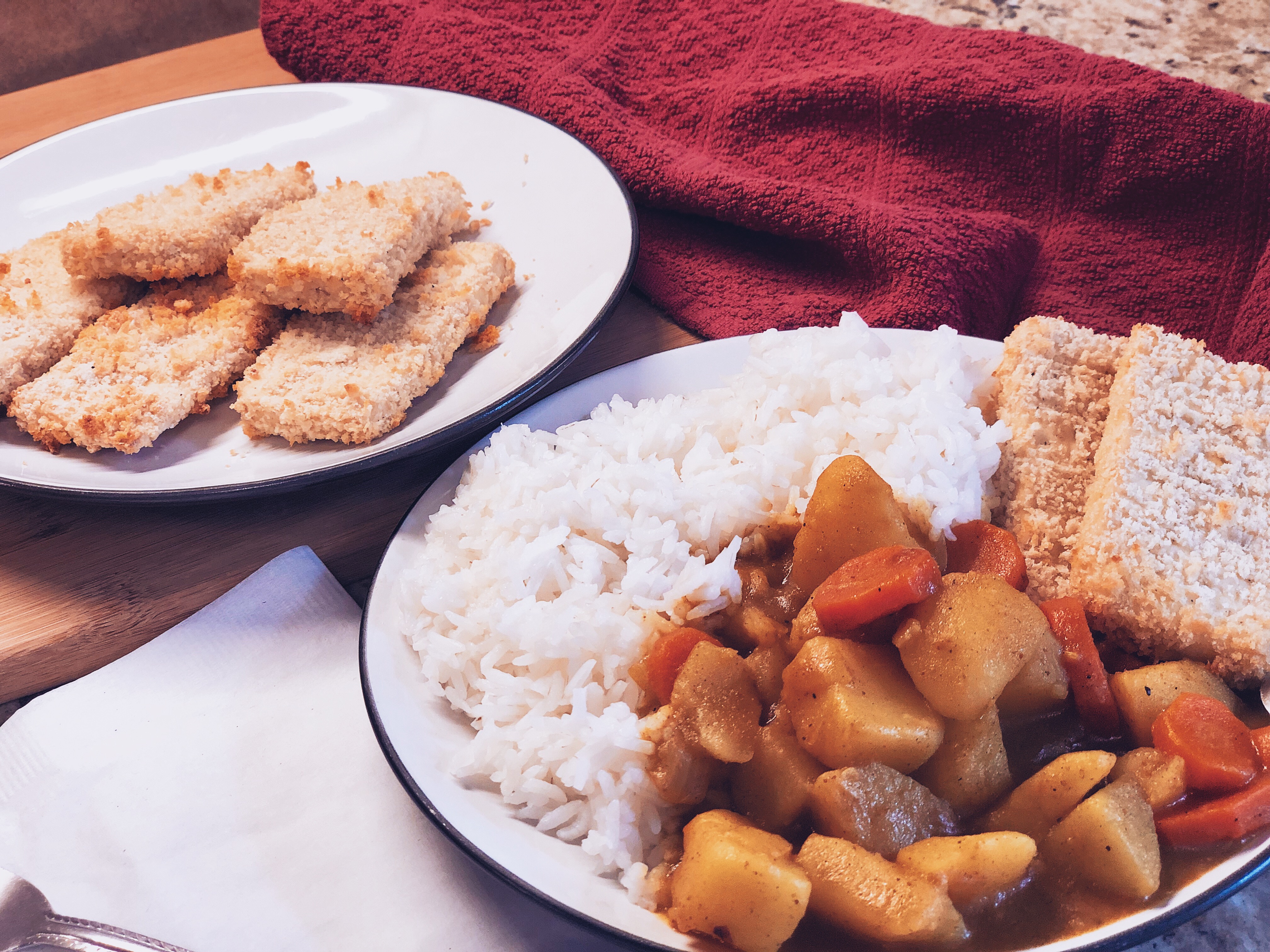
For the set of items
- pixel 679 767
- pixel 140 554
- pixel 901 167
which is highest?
pixel 901 167

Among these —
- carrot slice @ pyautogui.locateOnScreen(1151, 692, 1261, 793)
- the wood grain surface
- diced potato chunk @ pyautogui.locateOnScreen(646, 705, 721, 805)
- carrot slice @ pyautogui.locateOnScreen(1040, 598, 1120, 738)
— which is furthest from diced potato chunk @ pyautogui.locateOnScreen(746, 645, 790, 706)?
the wood grain surface

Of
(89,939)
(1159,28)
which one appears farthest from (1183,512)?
(1159,28)

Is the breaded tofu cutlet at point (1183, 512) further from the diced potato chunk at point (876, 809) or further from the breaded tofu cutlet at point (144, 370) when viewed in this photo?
the breaded tofu cutlet at point (144, 370)

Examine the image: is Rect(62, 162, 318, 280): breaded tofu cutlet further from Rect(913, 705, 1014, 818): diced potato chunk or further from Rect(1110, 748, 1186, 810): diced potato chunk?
Rect(1110, 748, 1186, 810): diced potato chunk

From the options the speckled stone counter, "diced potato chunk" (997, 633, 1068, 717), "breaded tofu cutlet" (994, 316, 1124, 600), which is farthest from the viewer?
the speckled stone counter

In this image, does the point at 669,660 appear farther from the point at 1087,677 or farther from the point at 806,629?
the point at 1087,677

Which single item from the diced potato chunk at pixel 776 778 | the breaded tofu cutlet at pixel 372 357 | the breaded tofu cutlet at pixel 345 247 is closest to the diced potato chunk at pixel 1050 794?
the diced potato chunk at pixel 776 778
